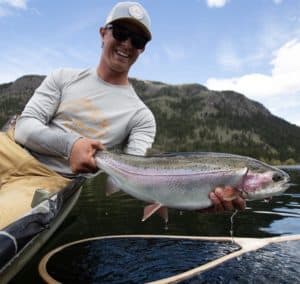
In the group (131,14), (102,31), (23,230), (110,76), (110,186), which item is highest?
(131,14)

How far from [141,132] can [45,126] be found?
1.49 meters

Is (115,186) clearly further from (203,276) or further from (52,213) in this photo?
(203,276)

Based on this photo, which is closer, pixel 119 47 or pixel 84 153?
pixel 84 153

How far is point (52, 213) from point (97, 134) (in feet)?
4.25

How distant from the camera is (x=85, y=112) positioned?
5.55 m

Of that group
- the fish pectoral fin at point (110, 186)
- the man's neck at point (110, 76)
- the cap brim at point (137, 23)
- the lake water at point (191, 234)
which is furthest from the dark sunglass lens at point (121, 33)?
the lake water at point (191, 234)

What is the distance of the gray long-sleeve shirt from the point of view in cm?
545

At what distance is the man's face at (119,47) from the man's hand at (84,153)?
1.62 metres

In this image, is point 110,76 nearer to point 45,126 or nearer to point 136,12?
point 136,12

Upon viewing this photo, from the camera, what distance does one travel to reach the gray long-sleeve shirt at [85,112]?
5.45 m

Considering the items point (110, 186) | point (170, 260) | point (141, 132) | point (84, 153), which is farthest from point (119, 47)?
point (170, 260)

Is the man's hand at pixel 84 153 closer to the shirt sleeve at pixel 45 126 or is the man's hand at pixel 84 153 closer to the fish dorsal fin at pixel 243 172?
the shirt sleeve at pixel 45 126

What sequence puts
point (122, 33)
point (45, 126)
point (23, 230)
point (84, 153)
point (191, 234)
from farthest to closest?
point (191, 234), point (122, 33), point (45, 126), point (84, 153), point (23, 230)

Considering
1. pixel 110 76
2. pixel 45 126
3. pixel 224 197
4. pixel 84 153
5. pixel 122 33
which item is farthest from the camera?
pixel 110 76
